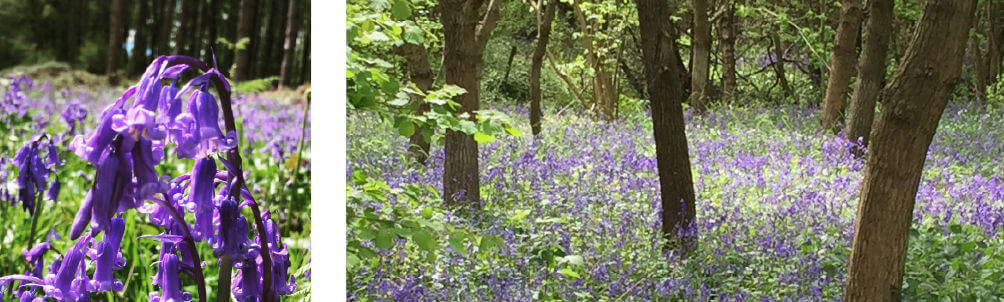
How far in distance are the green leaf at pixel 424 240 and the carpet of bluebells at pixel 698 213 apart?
0.34ft

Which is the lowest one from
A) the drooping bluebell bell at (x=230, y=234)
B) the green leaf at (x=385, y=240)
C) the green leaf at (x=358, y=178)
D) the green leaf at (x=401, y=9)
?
the green leaf at (x=385, y=240)

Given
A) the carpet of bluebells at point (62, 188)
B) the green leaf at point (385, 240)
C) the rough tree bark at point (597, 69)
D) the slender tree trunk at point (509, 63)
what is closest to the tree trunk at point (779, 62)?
the rough tree bark at point (597, 69)

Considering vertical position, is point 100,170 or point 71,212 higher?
point 100,170

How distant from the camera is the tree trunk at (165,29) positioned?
1.84 metres

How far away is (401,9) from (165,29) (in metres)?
0.71

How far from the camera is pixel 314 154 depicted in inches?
99.7

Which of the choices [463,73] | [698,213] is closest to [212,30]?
[463,73]

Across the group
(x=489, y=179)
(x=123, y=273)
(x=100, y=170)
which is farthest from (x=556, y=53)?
(x=100, y=170)

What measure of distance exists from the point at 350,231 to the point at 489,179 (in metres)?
0.45

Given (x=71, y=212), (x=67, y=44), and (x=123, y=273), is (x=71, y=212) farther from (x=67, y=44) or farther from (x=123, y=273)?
(x=67, y=44)

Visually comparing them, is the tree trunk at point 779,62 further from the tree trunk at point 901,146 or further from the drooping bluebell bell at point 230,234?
the drooping bluebell bell at point 230,234

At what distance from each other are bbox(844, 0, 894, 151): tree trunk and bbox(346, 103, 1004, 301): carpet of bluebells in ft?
0.22

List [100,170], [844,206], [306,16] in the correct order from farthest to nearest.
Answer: [844,206] → [306,16] → [100,170]

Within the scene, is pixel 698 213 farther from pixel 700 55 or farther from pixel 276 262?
pixel 276 262
